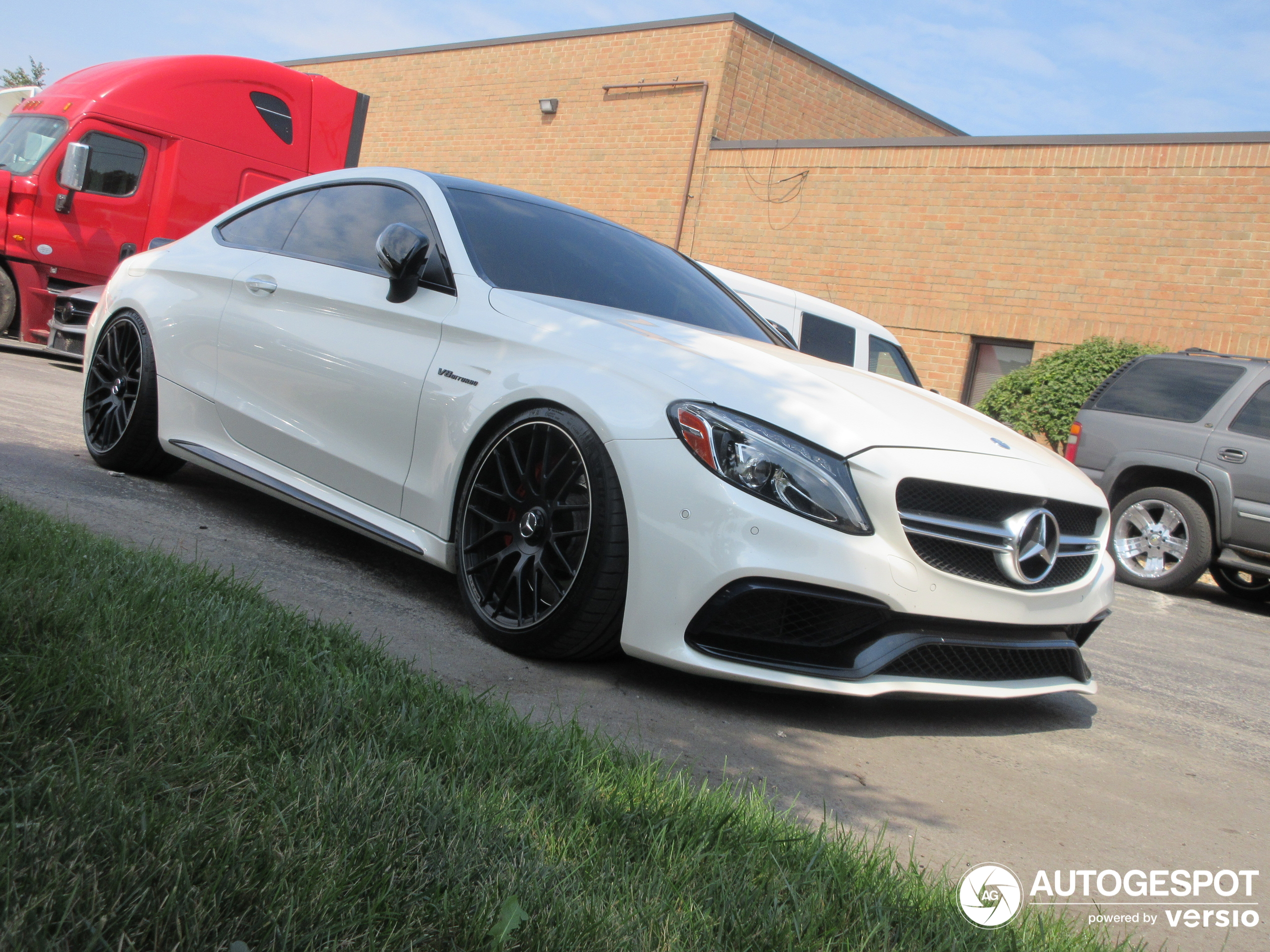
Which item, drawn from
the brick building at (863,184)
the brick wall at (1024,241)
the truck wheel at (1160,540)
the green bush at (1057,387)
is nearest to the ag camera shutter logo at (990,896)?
the truck wheel at (1160,540)

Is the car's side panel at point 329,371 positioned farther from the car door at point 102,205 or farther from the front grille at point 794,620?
the car door at point 102,205

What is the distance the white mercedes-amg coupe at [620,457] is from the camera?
10.7ft

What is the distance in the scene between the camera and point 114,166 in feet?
39.7

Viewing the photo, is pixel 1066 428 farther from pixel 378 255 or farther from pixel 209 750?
pixel 209 750

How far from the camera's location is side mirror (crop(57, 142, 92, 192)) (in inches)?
462

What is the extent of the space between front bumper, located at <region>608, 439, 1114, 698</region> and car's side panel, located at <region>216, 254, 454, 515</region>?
45.1 inches

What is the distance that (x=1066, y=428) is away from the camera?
12.8 m

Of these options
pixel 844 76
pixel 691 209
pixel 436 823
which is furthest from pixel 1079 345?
pixel 436 823

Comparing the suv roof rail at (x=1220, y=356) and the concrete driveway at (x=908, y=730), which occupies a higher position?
the suv roof rail at (x=1220, y=356)

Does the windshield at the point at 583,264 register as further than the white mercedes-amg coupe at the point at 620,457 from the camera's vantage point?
Yes

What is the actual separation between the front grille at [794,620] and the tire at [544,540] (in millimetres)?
342

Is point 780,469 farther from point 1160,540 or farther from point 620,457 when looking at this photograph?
point 1160,540

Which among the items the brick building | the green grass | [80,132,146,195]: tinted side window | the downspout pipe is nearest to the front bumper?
the green grass

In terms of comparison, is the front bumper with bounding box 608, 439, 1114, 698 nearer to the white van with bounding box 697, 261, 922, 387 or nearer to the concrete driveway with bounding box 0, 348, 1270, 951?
the concrete driveway with bounding box 0, 348, 1270, 951
